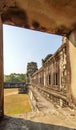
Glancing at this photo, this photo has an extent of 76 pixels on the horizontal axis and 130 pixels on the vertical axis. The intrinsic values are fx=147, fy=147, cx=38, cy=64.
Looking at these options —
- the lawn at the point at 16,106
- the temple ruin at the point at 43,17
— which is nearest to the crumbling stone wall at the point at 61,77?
the temple ruin at the point at 43,17

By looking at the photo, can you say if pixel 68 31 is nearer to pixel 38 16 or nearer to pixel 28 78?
pixel 38 16

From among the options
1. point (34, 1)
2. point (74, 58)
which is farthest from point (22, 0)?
point (74, 58)

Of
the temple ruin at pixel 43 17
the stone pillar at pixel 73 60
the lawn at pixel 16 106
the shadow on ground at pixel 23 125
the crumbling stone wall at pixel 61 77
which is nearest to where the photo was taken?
the shadow on ground at pixel 23 125

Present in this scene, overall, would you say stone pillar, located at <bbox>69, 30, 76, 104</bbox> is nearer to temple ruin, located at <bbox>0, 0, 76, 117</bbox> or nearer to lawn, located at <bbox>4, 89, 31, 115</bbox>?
temple ruin, located at <bbox>0, 0, 76, 117</bbox>

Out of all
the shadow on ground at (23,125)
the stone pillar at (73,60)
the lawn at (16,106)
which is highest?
the stone pillar at (73,60)

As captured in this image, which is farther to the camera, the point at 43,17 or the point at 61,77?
the point at 61,77

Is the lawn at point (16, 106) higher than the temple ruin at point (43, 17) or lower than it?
lower

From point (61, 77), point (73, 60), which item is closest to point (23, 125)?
point (73, 60)

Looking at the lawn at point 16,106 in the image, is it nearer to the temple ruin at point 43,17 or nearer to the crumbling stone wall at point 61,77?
the crumbling stone wall at point 61,77

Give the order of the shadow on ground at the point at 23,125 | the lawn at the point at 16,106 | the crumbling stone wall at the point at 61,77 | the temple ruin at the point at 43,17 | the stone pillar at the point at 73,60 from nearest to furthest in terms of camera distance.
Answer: the shadow on ground at the point at 23,125
the temple ruin at the point at 43,17
the stone pillar at the point at 73,60
the crumbling stone wall at the point at 61,77
the lawn at the point at 16,106

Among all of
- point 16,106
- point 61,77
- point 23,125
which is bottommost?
point 16,106

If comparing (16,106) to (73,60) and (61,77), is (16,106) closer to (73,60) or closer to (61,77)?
(61,77)

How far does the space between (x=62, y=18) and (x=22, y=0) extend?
878mm

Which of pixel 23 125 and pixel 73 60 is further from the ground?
pixel 73 60
